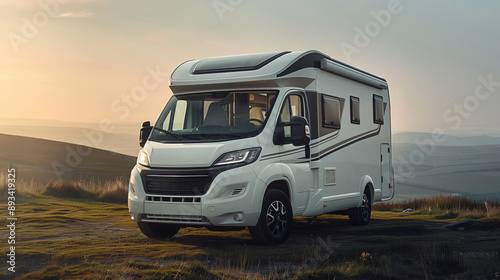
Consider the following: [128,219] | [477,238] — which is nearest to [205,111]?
[128,219]

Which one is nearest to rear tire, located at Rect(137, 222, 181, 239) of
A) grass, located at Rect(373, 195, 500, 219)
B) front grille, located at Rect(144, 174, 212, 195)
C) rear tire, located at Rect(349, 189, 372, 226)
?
front grille, located at Rect(144, 174, 212, 195)

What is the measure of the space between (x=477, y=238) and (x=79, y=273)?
8.02m

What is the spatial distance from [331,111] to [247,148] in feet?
10.2

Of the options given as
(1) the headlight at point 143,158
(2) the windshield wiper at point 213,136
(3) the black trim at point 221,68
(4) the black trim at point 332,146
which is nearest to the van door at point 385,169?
(4) the black trim at point 332,146

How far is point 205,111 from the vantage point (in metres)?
10.8

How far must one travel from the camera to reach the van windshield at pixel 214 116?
9.93m

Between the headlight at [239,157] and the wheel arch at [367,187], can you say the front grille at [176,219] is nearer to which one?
the headlight at [239,157]

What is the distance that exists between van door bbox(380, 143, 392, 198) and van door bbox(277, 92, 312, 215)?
4843 mm

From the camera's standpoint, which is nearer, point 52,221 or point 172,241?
point 172,241

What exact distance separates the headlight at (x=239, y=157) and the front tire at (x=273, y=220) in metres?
0.74

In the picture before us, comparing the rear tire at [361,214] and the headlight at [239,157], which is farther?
the rear tire at [361,214]

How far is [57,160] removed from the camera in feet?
130

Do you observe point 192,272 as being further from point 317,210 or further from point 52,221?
point 52,221

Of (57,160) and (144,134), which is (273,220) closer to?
(144,134)
